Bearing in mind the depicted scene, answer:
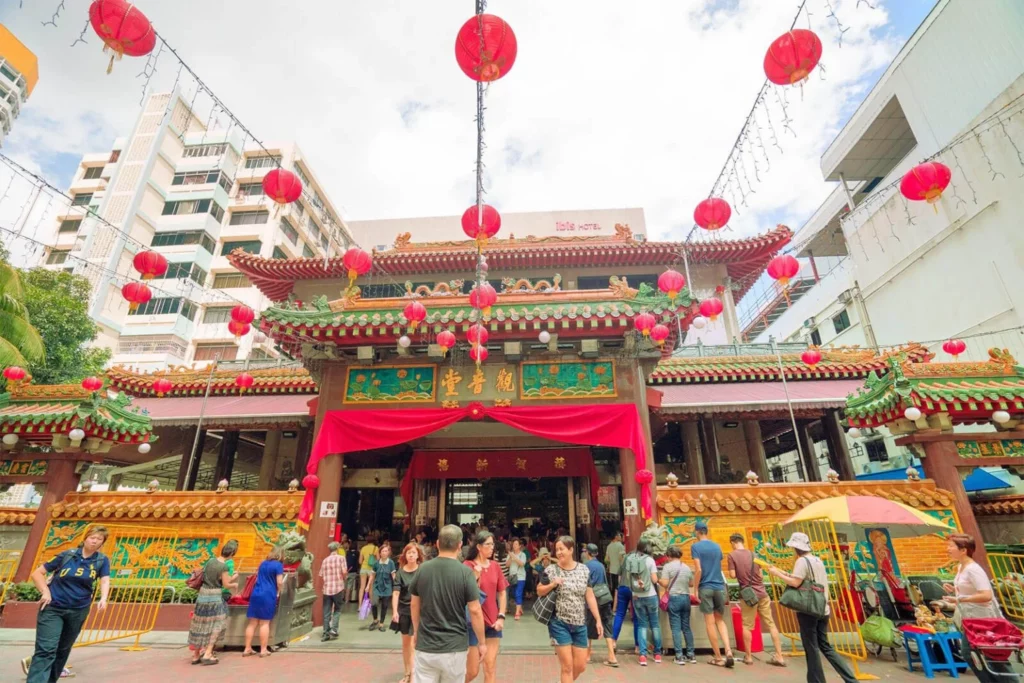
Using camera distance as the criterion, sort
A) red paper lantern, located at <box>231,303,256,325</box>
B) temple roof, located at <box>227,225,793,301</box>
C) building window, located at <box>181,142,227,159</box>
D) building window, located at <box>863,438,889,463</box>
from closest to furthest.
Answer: red paper lantern, located at <box>231,303,256,325</box> < temple roof, located at <box>227,225,793,301</box> < building window, located at <box>863,438,889,463</box> < building window, located at <box>181,142,227,159</box>

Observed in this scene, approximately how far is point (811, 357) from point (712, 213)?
280 inches

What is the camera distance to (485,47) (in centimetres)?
478

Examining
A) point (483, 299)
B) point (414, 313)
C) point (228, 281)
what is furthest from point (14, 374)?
point (228, 281)

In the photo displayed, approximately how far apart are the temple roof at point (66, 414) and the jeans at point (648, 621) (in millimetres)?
10294

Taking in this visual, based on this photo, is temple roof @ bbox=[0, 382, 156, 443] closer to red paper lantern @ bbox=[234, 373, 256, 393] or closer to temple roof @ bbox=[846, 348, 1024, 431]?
red paper lantern @ bbox=[234, 373, 256, 393]

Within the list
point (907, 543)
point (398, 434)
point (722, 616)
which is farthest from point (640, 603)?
point (398, 434)

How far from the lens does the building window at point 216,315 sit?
32.0 metres

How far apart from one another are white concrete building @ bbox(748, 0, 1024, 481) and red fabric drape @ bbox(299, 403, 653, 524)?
8057mm

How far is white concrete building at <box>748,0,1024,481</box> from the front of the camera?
46.8 feet

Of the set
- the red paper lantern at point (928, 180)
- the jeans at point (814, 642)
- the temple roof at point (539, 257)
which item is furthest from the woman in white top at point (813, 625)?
the temple roof at point (539, 257)

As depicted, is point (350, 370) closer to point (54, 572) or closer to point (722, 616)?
point (54, 572)

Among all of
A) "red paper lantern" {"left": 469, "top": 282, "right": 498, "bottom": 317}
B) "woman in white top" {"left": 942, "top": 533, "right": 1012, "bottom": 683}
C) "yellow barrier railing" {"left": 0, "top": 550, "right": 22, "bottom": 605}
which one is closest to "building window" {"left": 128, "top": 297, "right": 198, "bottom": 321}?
"yellow barrier railing" {"left": 0, "top": 550, "right": 22, "bottom": 605}

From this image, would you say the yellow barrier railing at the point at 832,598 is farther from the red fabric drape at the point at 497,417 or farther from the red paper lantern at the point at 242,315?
the red paper lantern at the point at 242,315

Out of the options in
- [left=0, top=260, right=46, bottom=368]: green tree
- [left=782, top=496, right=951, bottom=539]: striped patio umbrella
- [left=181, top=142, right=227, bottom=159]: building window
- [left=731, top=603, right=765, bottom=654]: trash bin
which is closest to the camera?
[left=782, top=496, right=951, bottom=539]: striped patio umbrella
